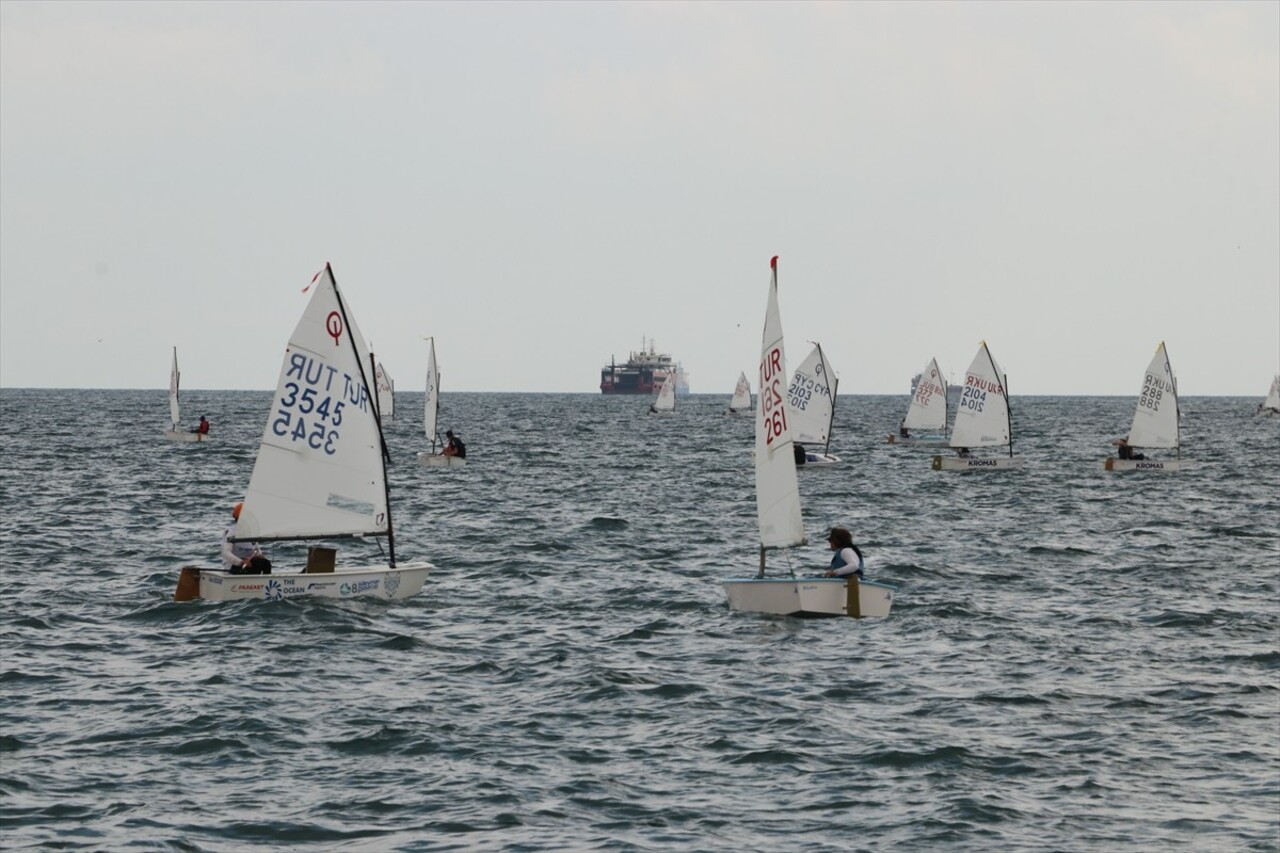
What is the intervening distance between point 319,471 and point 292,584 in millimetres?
2138

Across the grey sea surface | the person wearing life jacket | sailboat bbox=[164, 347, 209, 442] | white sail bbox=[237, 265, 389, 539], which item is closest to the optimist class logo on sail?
white sail bbox=[237, 265, 389, 539]

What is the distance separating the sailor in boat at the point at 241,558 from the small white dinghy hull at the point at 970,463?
47.0 meters

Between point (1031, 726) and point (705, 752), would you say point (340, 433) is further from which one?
point (1031, 726)

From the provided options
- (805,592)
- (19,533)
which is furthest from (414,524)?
(805,592)

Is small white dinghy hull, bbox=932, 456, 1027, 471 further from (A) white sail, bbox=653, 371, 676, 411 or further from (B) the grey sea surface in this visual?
(A) white sail, bbox=653, 371, 676, 411

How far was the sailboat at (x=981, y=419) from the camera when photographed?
68562 mm

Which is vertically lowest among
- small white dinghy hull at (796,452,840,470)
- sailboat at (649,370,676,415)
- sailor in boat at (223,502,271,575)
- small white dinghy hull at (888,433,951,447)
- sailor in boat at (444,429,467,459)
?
sailor in boat at (223,502,271,575)

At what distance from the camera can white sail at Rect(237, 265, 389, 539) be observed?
90.8ft

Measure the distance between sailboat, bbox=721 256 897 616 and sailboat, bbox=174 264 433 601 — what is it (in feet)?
22.6

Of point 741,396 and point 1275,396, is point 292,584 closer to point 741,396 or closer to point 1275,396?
point 741,396

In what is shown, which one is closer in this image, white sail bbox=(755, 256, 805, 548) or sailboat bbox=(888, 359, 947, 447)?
white sail bbox=(755, 256, 805, 548)

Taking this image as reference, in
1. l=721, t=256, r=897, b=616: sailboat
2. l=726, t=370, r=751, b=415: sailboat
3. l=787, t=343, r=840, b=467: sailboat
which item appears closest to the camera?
l=721, t=256, r=897, b=616: sailboat

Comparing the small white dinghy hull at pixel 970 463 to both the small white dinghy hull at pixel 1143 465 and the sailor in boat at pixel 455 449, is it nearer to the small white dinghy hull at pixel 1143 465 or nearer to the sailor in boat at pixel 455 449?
the small white dinghy hull at pixel 1143 465

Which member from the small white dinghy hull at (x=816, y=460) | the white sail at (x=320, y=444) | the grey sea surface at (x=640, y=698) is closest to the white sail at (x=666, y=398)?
the small white dinghy hull at (x=816, y=460)
